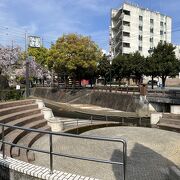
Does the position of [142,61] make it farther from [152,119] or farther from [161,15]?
[161,15]

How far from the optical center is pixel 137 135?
13.6m

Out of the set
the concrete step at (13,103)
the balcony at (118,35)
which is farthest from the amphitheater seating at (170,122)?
the balcony at (118,35)

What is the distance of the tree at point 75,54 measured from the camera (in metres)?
42.1

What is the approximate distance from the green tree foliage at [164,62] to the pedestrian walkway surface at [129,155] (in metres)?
28.2

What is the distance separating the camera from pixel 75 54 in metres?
42.4

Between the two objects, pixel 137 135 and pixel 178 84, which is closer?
pixel 137 135

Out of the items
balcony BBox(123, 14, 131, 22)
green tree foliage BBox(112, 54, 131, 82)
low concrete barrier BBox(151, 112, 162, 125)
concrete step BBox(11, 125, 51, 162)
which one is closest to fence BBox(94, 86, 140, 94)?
green tree foliage BBox(112, 54, 131, 82)

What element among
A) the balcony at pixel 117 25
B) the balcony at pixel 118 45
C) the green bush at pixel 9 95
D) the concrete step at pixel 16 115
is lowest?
the concrete step at pixel 16 115

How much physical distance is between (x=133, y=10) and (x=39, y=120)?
2523 inches

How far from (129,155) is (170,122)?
789 cm

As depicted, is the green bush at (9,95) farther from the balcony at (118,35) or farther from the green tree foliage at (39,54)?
the balcony at (118,35)

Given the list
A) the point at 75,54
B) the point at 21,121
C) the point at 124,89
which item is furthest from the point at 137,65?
the point at 21,121

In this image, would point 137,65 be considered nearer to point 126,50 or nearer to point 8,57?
point 8,57

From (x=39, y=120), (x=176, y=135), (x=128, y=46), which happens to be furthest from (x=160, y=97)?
(x=128, y=46)
